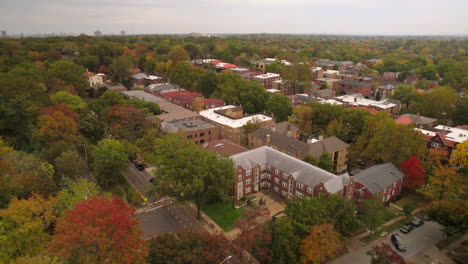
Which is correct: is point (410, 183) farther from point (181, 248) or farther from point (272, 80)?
point (272, 80)

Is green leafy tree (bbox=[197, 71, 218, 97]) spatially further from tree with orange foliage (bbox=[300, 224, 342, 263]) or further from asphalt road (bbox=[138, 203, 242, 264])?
tree with orange foliage (bbox=[300, 224, 342, 263])

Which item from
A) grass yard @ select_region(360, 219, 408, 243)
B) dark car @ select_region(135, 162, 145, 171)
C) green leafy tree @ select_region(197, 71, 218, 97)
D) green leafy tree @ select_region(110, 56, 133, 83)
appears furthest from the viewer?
green leafy tree @ select_region(110, 56, 133, 83)

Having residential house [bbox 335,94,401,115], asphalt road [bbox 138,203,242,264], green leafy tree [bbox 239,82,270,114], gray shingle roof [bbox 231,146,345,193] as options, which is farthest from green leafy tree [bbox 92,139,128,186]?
residential house [bbox 335,94,401,115]

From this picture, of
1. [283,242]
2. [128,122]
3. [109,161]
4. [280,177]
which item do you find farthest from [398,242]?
[128,122]

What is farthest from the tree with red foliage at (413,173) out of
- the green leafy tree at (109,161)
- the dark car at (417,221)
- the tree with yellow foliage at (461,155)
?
the green leafy tree at (109,161)

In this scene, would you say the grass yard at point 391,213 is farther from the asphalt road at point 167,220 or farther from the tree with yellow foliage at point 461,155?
the asphalt road at point 167,220

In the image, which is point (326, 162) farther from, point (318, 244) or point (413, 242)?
point (318, 244)
